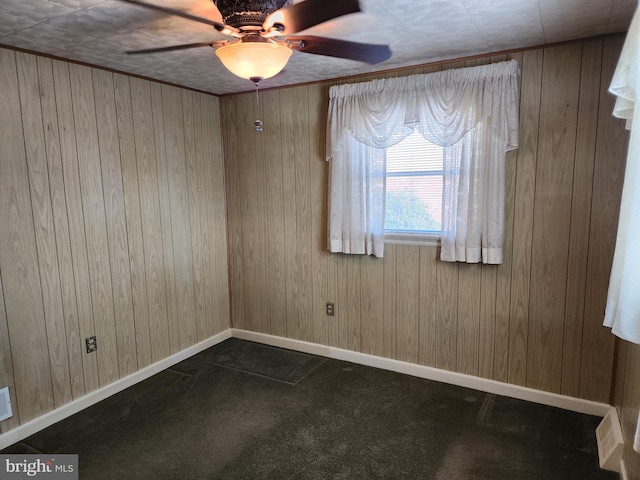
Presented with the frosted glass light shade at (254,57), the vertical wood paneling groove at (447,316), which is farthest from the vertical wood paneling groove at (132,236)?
the vertical wood paneling groove at (447,316)

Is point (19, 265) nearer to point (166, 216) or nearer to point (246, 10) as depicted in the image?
point (166, 216)

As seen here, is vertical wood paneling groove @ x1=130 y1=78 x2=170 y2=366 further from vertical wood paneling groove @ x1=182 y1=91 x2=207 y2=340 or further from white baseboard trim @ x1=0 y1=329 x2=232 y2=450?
vertical wood paneling groove @ x1=182 y1=91 x2=207 y2=340

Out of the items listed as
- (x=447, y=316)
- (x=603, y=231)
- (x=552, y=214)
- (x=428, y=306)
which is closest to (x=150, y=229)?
(x=428, y=306)

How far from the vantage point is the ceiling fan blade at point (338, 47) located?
1.80m

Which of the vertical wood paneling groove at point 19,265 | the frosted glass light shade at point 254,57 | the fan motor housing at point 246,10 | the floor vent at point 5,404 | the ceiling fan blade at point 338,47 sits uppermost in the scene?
the fan motor housing at point 246,10

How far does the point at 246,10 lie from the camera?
162 centimetres

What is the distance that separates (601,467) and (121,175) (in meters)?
3.44

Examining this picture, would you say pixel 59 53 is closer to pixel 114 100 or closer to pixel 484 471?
pixel 114 100

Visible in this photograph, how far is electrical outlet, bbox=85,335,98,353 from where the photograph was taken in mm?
2803

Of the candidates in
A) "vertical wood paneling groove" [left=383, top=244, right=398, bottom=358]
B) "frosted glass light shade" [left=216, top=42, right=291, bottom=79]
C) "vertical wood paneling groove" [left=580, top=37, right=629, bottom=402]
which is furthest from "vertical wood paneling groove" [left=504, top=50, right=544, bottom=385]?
"frosted glass light shade" [left=216, top=42, right=291, bottom=79]

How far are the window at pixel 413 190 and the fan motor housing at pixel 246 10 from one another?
1.56 m

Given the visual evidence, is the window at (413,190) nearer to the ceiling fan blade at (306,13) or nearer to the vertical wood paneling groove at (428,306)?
the vertical wood paneling groove at (428,306)

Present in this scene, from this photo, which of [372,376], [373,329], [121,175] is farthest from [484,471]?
[121,175]

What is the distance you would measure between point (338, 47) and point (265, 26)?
37 centimetres
